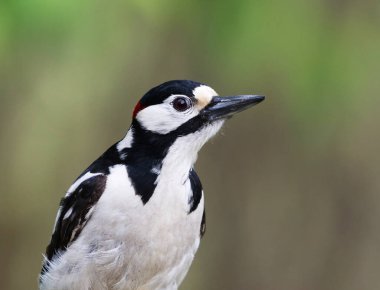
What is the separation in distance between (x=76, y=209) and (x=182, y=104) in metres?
0.49

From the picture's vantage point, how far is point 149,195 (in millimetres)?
2613

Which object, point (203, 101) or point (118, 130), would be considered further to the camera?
point (118, 130)

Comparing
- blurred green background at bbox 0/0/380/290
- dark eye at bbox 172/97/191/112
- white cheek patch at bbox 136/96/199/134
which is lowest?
blurred green background at bbox 0/0/380/290

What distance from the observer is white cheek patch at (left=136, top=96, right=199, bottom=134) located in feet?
8.61

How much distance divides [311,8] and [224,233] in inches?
77.3

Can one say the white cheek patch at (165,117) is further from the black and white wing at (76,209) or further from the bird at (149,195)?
the black and white wing at (76,209)

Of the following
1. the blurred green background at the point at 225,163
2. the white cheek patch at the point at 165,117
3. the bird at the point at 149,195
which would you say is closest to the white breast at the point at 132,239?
the bird at the point at 149,195

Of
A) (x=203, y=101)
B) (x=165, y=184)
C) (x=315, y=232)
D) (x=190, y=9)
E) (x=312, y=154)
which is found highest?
(x=190, y=9)

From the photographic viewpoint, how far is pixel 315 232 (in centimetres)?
525

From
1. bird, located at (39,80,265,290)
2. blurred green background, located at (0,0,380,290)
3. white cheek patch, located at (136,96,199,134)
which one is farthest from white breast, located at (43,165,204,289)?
blurred green background, located at (0,0,380,290)

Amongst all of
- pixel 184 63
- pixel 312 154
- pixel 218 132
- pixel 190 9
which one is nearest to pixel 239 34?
pixel 190 9

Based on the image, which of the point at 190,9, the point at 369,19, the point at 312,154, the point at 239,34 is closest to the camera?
the point at 239,34

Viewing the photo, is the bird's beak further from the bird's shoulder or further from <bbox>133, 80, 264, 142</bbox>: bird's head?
the bird's shoulder

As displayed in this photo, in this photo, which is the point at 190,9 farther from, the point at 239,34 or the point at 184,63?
the point at 184,63
